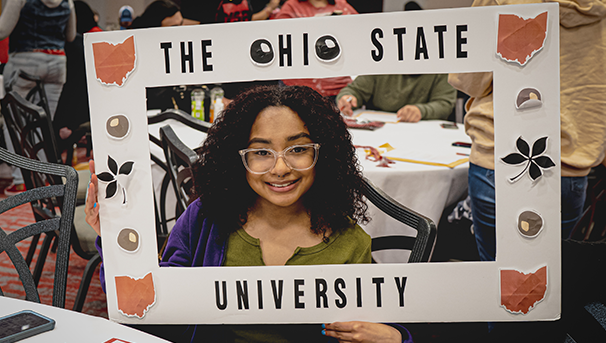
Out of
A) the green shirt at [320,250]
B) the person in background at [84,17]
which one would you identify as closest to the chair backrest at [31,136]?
the green shirt at [320,250]

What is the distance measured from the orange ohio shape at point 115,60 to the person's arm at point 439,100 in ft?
2.06

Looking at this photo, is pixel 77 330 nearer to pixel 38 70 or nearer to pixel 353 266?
pixel 353 266

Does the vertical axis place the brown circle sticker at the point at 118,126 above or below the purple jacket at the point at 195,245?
above

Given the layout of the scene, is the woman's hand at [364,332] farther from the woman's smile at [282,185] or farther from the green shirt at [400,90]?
the green shirt at [400,90]

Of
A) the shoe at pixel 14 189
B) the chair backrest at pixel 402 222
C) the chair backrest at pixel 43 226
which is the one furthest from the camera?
the shoe at pixel 14 189

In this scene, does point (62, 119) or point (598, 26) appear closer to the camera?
point (598, 26)

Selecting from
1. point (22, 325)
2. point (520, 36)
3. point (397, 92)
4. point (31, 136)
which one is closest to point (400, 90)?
point (397, 92)

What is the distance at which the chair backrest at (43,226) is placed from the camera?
1026 millimetres

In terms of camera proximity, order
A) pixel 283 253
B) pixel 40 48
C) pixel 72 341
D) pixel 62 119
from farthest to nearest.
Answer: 1. pixel 62 119
2. pixel 40 48
3. pixel 283 253
4. pixel 72 341

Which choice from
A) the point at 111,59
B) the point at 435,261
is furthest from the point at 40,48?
the point at 435,261

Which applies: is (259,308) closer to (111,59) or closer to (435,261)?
(435,261)

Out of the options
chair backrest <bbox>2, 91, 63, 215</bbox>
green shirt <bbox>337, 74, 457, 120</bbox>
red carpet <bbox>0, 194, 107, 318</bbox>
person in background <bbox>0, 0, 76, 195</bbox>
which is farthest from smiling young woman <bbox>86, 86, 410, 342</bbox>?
person in background <bbox>0, 0, 76, 195</bbox>

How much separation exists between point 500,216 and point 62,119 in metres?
5.19

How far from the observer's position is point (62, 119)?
492 centimetres
